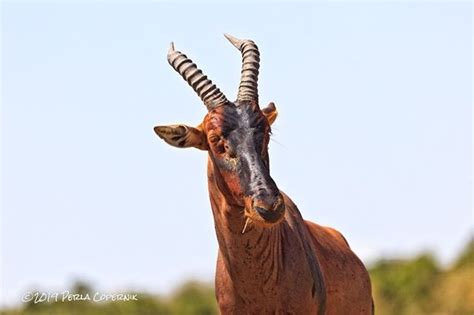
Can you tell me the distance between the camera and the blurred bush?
130 feet

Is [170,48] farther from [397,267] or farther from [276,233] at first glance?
[397,267]

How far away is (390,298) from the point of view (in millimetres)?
41469

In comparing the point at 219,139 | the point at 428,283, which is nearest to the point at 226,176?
the point at 219,139

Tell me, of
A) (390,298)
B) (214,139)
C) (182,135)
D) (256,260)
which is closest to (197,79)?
(182,135)

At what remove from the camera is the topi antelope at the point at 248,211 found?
13758 mm

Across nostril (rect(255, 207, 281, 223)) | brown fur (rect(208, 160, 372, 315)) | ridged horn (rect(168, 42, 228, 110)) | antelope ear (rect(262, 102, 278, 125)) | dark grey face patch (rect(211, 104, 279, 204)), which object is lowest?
brown fur (rect(208, 160, 372, 315))

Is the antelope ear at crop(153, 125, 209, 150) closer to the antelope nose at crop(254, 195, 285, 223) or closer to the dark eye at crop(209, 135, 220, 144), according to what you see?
the dark eye at crop(209, 135, 220, 144)

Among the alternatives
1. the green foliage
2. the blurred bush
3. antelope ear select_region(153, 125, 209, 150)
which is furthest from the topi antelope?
the green foliage

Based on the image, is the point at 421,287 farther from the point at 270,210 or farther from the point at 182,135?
the point at 270,210

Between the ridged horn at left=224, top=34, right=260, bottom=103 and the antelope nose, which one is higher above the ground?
the ridged horn at left=224, top=34, right=260, bottom=103

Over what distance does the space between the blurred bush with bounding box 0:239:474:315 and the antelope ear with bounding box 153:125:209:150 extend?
919 inches

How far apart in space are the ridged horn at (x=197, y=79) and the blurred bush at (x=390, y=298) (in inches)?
892

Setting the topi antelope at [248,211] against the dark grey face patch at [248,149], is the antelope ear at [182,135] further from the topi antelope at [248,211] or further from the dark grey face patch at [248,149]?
the dark grey face patch at [248,149]

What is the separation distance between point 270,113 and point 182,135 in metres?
1.34
